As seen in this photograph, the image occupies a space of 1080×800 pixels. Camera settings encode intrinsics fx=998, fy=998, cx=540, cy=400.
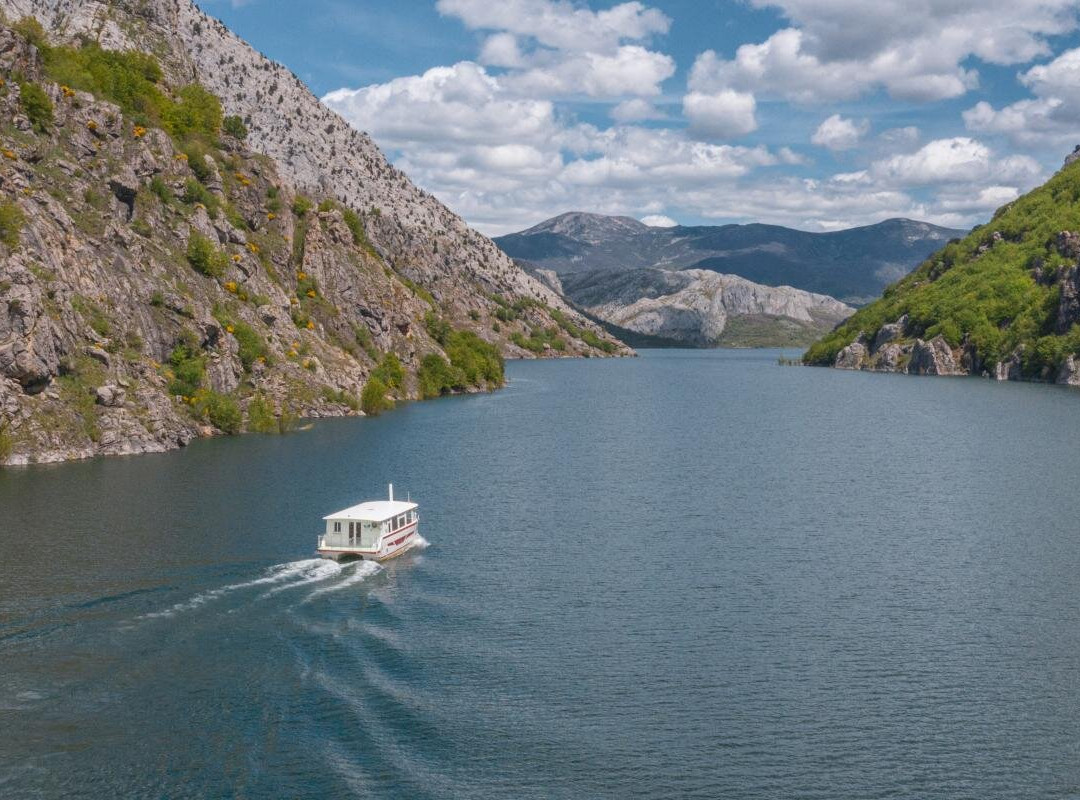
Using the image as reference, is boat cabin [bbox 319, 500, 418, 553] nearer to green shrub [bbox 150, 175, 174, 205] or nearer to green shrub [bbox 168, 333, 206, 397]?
green shrub [bbox 168, 333, 206, 397]

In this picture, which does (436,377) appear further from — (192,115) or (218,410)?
(218,410)

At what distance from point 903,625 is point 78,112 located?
405 ft

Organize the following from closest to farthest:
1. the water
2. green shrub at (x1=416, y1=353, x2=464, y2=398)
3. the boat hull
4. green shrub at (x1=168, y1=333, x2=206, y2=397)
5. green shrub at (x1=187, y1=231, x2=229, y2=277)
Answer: the water → the boat hull → green shrub at (x1=168, y1=333, x2=206, y2=397) → green shrub at (x1=187, y1=231, x2=229, y2=277) → green shrub at (x1=416, y1=353, x2=464, y2=398)

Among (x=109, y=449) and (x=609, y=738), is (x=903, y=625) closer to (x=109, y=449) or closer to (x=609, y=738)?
(x=609, y=738)

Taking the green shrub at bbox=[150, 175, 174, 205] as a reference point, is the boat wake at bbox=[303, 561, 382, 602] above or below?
below

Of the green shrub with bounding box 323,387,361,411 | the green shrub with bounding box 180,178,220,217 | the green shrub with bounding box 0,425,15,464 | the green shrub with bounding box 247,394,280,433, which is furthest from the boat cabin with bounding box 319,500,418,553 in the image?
the green shrub with bounding box 180,178,220,217

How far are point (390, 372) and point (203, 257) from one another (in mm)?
44317

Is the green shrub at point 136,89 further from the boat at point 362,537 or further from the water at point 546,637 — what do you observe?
the boat at point 362,537

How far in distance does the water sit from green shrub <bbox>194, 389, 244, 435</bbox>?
23.4m

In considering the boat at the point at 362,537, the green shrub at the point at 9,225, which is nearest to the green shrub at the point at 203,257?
the green shrub at the point at 9,225

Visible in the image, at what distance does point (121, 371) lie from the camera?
110 m

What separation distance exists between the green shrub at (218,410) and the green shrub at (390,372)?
4592cm

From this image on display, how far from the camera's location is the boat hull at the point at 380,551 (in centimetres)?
6462

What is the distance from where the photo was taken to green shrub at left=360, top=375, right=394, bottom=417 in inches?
5866
